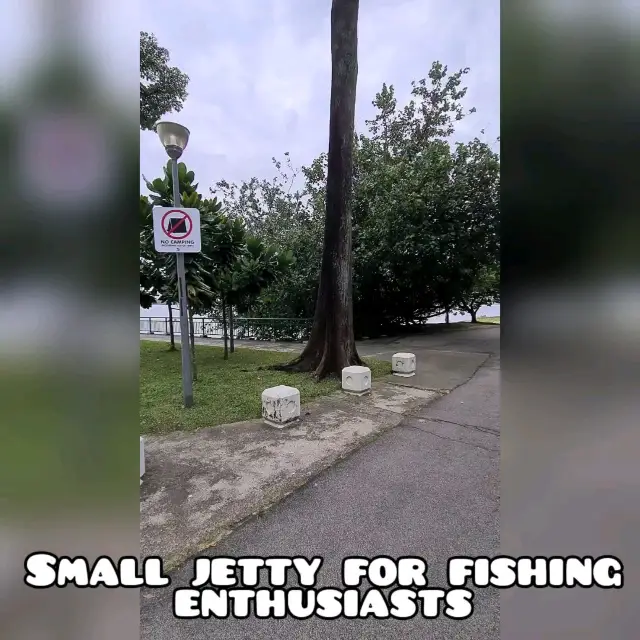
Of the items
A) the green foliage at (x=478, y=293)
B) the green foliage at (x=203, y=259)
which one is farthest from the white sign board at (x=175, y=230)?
the green foliage at (x=478, y=293)

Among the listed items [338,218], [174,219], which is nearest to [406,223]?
[338,218]

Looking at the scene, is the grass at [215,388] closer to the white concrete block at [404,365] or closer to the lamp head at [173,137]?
the white concrete block at [404,365]

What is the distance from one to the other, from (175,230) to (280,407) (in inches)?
96.3

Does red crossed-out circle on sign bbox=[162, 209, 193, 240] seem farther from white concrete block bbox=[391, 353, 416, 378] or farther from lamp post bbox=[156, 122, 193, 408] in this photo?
white concrete block bbox=[391, 353, 416, 378]

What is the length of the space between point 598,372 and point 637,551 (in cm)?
60

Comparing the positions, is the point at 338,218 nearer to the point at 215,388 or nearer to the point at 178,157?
the point at 178,157

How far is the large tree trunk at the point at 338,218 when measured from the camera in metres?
5.93

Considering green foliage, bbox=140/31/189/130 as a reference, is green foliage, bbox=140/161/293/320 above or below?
below

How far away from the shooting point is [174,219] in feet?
13.4

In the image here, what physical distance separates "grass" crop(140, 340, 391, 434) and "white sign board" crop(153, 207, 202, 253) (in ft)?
5.11

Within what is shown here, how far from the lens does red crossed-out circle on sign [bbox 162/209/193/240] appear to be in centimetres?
402

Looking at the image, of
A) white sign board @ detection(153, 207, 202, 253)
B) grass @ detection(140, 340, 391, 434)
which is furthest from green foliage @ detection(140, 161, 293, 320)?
grass @ detection(140, 340, 391, 434)

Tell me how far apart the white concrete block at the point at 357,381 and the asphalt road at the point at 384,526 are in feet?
5.12

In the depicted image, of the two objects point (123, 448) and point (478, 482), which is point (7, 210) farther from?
point (478, 482)
